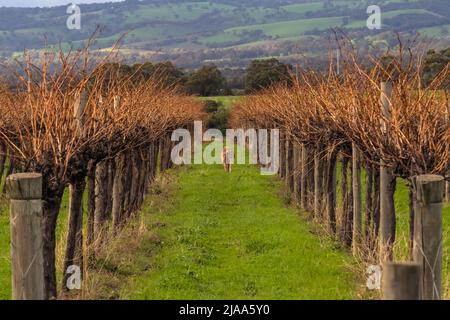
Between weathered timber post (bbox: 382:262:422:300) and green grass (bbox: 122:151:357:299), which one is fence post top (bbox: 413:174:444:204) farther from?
green grass (bbox: 122:151:357:299)

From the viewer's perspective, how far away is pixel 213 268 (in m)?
13.3

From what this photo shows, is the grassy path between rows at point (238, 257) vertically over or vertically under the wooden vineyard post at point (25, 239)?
under

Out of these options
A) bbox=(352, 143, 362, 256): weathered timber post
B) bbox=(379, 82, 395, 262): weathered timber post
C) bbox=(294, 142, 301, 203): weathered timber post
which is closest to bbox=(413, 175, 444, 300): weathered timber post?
bbox=(379, 82, 395, 262): weathered timber post

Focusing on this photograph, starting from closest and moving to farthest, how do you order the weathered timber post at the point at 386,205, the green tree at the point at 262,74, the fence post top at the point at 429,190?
the fence post top at the point at 429,190, the weathered timber post at the point at 386,205, the green tree at the point at 262,74

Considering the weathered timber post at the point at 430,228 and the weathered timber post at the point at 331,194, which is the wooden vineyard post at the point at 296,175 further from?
the weathered timber post at the point at 430,228

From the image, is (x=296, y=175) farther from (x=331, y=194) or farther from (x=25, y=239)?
(x=25, y=239)

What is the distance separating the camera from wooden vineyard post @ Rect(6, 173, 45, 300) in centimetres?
691

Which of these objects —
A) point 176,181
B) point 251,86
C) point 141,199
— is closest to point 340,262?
point 141,199

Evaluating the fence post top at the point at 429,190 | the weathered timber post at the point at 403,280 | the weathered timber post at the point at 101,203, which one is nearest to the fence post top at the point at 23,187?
the weathered timber post at the point at 403,280

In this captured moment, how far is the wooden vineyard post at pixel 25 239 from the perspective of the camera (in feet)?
22.7

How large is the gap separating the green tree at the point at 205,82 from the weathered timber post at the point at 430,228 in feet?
262

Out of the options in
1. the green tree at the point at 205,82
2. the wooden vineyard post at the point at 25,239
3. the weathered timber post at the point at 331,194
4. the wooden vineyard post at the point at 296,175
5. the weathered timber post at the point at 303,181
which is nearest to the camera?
the wooden vineyard post at the point at 25,239

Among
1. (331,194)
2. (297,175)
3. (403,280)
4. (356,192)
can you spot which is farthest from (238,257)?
(297,175)

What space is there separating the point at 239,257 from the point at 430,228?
7.53m
